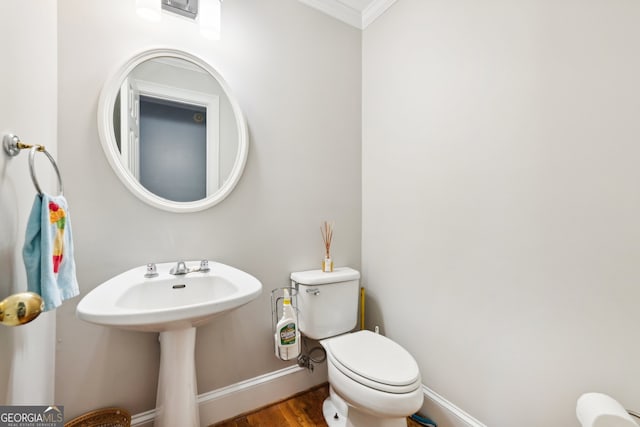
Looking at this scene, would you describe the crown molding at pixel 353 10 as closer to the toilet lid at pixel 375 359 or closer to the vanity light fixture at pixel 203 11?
the vanity light fixture at pixel 203 11

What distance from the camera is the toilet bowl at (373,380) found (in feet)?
3.25

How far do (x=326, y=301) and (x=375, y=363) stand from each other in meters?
0.44

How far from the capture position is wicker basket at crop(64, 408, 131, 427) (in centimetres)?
107

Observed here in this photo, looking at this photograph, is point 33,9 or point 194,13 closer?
point 33,9

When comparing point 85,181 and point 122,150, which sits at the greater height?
point 122,150

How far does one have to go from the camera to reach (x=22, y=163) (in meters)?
0.77

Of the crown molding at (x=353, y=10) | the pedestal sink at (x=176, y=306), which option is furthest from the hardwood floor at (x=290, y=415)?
the crown molding at (x=353, y=10)

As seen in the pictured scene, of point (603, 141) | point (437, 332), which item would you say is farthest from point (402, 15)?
point (437, 332)

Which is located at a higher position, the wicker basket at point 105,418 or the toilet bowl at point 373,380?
the toilet bowl at point 373,380

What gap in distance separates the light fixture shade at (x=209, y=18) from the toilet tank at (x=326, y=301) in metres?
1.30

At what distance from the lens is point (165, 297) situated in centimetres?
111

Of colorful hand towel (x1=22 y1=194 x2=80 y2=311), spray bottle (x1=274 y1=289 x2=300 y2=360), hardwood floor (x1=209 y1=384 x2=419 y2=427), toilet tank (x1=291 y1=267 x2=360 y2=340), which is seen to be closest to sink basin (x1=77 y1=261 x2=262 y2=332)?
colorful hand towel (x1=22 y1=194 x2=80 y2=311)

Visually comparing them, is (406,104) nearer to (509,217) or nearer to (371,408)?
(509,217)

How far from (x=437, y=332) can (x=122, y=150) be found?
174 centimetres
